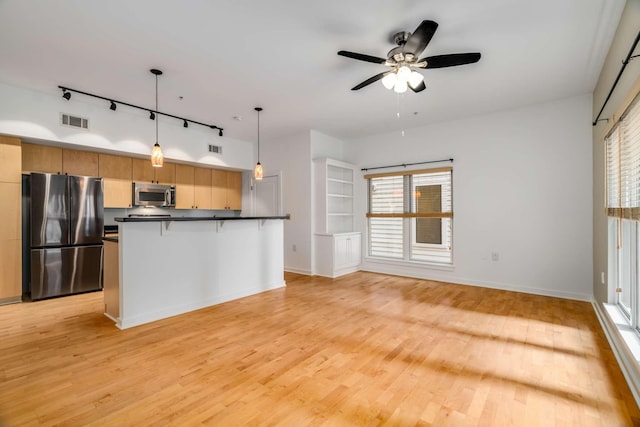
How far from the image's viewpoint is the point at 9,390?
209 cm

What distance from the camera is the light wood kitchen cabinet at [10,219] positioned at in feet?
12.9

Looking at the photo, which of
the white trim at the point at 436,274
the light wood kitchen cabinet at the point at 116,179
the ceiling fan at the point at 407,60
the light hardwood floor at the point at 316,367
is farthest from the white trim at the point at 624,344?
the light wood kitchen cabinet at the point at 116,179

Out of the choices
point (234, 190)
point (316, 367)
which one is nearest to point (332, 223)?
point (234, 190)

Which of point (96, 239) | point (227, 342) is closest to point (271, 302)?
point (227, 342)

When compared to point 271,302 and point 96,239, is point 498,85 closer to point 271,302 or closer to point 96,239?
point 271,302

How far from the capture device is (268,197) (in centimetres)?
670

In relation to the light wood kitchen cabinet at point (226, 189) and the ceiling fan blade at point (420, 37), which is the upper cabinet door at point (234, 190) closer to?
the light wood kitchen cabinet at point (226, 189)

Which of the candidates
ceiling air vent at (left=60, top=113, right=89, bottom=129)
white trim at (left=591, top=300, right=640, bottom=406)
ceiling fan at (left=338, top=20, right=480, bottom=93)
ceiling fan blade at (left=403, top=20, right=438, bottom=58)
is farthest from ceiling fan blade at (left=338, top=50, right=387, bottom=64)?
ceiling air vent at (left=60, top=113, right=89, bottom=129)

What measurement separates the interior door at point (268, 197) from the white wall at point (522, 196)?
9.57 ft

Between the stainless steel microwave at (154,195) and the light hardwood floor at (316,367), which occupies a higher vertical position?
the stainless steel microwave at (154,195)

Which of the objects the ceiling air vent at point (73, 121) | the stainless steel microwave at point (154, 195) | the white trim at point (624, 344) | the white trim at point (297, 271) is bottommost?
the white trim at point (297, 271)

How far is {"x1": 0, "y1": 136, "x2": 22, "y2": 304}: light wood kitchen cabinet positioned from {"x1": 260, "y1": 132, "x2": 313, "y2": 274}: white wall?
12.9 ft

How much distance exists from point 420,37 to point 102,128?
462 centimetres

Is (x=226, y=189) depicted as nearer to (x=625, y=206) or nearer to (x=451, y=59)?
(x=451, y=59)
